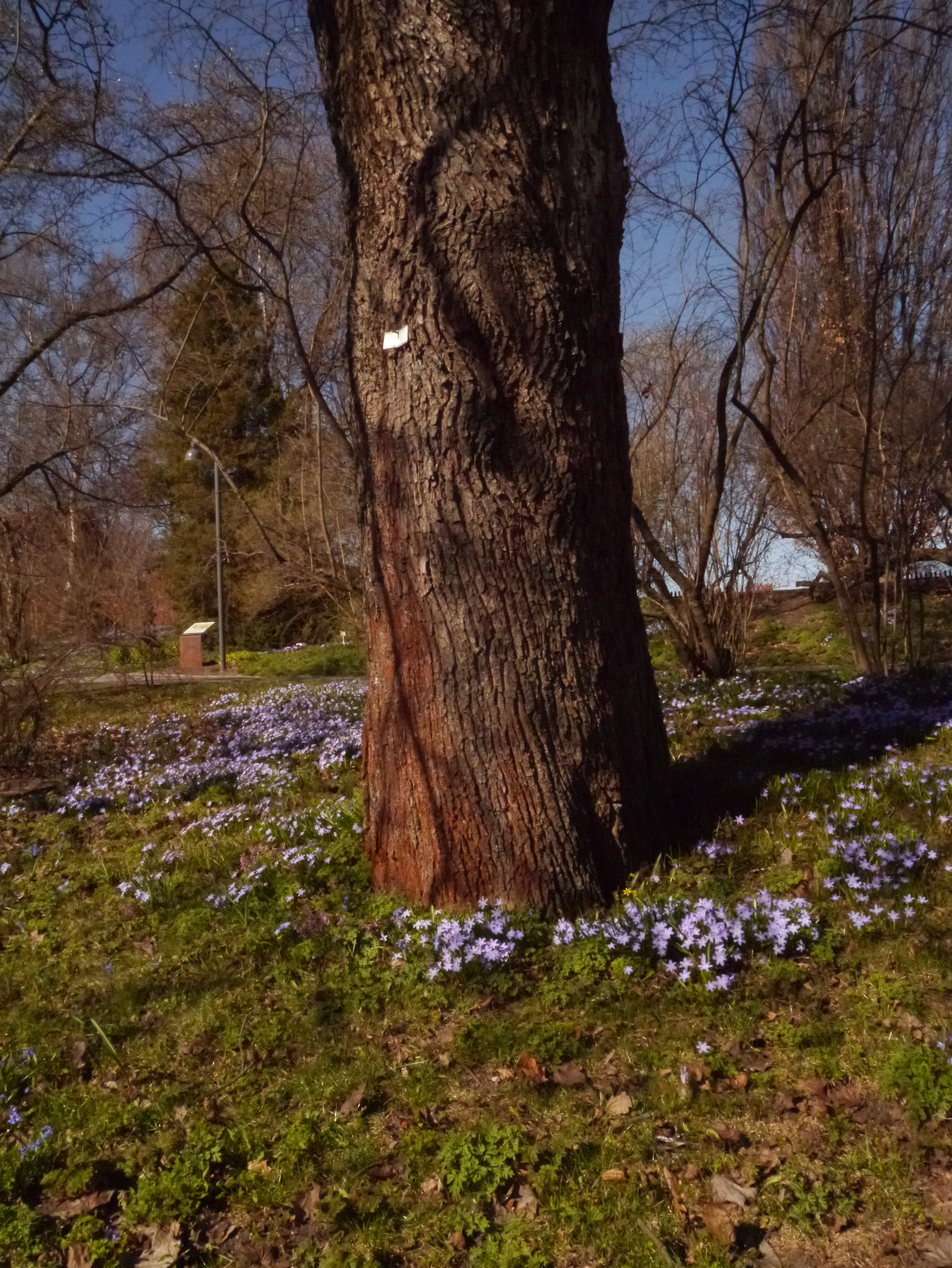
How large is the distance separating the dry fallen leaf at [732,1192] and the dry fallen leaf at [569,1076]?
1.63 feet

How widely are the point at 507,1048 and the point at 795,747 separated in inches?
95.5

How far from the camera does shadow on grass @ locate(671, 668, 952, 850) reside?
13.5 feet

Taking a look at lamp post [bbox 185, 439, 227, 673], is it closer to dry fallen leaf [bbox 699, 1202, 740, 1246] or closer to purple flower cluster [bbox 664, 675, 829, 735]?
purple flower cluster [bbox 664, 675, 829, 735]

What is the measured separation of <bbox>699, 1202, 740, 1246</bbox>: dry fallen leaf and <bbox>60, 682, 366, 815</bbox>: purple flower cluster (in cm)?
347

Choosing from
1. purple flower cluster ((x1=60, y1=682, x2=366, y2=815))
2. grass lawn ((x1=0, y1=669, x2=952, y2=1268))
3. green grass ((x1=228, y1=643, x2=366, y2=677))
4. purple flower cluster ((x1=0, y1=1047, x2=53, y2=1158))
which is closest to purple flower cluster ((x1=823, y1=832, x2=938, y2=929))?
grass lawn ((x1=0, y1=669, x2=952, y2=1268))

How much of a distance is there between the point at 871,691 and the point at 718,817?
2.27 m

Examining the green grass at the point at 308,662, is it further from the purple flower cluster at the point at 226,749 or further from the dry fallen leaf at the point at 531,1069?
the dry fallen leaf at the point at 531,1069

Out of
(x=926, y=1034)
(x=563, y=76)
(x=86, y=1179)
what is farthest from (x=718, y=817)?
(x=563, y=76)

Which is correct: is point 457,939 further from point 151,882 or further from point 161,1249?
point 151,882

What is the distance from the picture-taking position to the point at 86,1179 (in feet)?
8.40

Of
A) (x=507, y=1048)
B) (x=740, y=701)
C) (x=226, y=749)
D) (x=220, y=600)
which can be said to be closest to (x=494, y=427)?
(x=507, y=1048)

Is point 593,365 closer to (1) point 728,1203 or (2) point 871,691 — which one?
(1) point 728,1203

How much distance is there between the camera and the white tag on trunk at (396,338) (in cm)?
348

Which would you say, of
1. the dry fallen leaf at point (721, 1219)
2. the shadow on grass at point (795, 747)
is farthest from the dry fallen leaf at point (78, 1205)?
the shadow on grass at point (795, 747)
